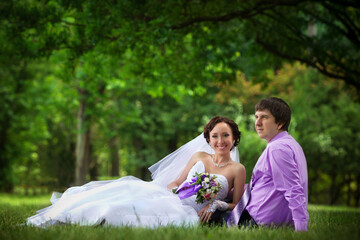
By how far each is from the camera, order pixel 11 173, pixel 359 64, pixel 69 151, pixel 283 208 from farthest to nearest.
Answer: pixel 11 173, pixel 69 151, pixel 359 64, pixel 283 208

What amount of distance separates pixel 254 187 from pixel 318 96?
1841 cm

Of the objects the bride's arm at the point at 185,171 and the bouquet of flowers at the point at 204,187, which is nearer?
the bouquet of flowers at the point at 204,187

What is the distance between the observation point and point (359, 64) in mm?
10727

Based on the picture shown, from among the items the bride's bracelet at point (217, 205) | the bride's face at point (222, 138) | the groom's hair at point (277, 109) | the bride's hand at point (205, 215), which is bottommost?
the bride's hand at point (205, 215)

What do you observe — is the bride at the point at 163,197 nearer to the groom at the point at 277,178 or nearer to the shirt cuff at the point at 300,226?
the groom at the point at 277,178

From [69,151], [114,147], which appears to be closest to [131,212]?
[69,151]

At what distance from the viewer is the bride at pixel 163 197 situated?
4438 mm

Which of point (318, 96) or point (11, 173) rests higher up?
point (318, 96)

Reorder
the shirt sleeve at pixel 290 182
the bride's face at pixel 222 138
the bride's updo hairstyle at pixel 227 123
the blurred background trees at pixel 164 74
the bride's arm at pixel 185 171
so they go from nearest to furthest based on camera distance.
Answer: the shirt sleeve at pixel 290 182
the bride's face at pixel 222 138
the bride's updo hairstyle at pixel 227 123
the bride's arm at pixel 185 171
the blurred background trees at pixel 164 74

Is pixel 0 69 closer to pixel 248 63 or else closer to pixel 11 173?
pixel 11 173

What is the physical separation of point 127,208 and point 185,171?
132 centimetres

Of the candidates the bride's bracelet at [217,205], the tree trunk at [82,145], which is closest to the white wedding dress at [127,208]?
the bride's bracelet at [217,205]

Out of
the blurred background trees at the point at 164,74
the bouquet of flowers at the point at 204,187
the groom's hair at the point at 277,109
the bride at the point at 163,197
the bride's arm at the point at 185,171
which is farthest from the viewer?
the blurred background trees at the point at 164,74

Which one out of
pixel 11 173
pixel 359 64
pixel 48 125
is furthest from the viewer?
pixel 48 125
